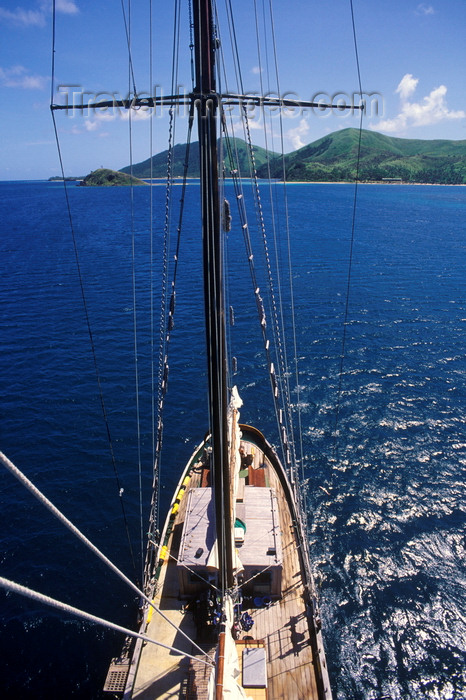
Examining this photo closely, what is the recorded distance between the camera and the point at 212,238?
12.7 m

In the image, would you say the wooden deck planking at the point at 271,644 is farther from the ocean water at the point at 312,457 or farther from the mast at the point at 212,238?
the mast at the point at 212,238

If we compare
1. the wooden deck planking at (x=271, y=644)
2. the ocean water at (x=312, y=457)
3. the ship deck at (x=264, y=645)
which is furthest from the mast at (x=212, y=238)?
the ocean water at (x=312, y=457)

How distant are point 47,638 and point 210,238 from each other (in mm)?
22632

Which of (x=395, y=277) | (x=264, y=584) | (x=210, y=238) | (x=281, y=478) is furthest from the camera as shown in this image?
(x=395, y=277)

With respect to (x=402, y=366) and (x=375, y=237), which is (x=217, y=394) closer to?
(x=402, y=366)

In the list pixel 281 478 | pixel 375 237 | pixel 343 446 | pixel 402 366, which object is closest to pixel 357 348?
pixel 402 366

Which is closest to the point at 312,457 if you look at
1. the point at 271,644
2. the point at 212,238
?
the point at 271,644

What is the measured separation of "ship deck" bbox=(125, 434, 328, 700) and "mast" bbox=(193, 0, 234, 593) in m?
6.32

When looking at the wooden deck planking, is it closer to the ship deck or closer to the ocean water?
the ship deck

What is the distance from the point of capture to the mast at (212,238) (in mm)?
11836

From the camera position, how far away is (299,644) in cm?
1786

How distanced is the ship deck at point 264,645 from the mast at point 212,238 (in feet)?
20.7

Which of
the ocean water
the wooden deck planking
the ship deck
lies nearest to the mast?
the ship deck

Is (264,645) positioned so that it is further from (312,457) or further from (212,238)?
(312,457)
